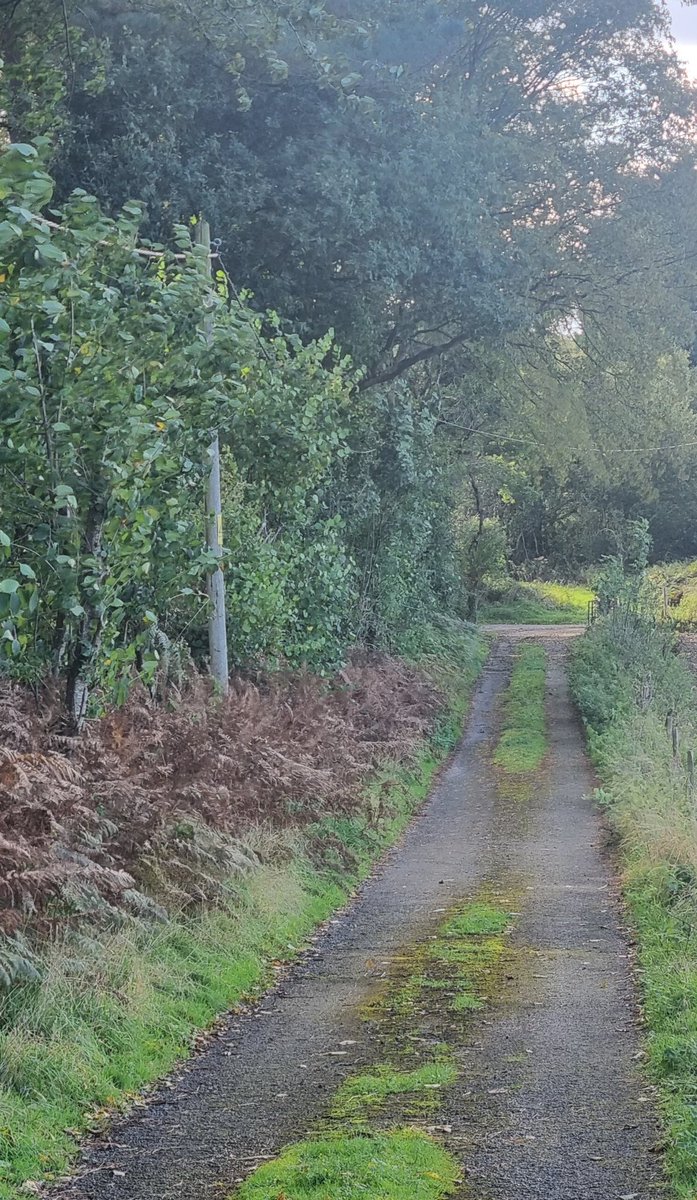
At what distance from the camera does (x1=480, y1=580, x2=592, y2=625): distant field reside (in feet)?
156

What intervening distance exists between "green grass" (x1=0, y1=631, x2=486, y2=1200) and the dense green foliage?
1975 millimetres

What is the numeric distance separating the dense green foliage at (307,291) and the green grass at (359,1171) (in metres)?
2.96

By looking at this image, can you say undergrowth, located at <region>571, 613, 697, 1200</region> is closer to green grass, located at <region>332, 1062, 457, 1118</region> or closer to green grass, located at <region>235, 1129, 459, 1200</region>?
green grass, located at <region>235, 1129, 459, 1200</region>

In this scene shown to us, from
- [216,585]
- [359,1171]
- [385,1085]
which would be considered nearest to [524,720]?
[216,585]

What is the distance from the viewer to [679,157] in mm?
26141

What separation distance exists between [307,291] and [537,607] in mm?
30066

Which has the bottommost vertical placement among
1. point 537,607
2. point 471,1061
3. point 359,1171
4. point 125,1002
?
point 471,1061

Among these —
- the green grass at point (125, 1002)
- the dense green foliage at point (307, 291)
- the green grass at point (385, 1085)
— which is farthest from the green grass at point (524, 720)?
the green grass at point (385, 1085)

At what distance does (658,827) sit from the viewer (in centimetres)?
1267

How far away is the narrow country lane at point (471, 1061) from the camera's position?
568cm

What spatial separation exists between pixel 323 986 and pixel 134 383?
4.62m

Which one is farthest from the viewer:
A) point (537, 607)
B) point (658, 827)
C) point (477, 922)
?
point (537, 607)

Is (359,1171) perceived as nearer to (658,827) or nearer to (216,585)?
(658,827)

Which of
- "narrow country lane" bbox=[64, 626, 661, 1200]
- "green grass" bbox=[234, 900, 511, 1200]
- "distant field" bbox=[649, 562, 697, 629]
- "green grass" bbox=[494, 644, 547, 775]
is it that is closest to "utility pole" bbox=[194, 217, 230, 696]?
"narrow country lane" bbox=[64, 626, 661, 1200]
